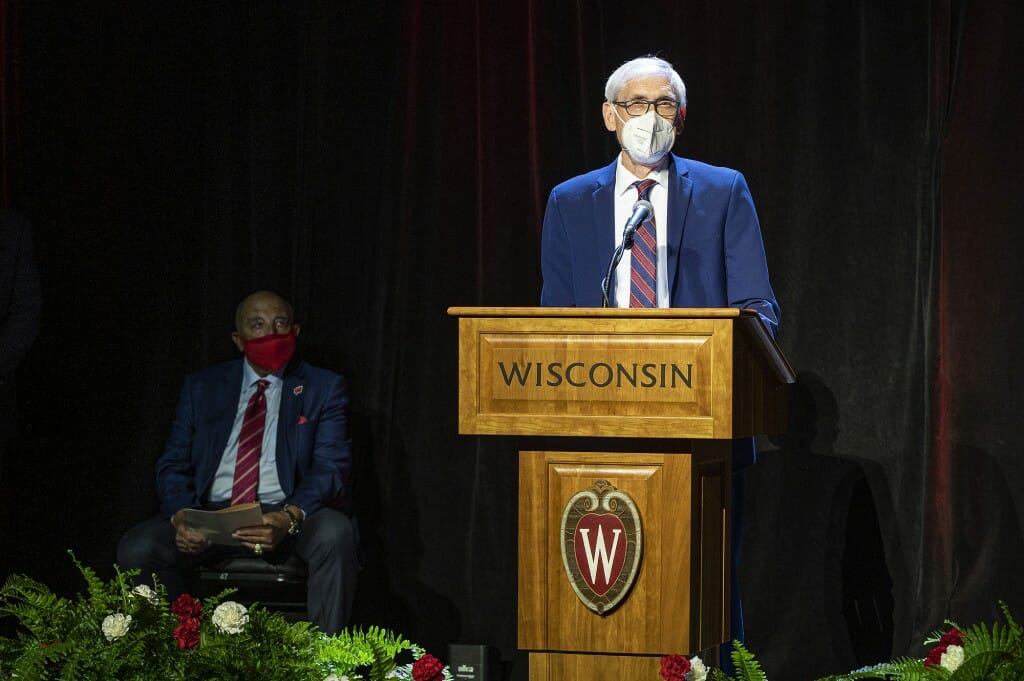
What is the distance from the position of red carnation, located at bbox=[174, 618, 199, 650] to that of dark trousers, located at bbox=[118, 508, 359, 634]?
1420mm

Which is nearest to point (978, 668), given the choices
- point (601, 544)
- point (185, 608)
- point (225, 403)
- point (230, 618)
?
point (601, 544)

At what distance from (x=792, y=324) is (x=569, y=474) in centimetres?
226

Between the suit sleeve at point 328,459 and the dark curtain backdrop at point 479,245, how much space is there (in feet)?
1.63

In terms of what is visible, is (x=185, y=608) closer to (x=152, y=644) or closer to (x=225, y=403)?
(x=152, y=644)

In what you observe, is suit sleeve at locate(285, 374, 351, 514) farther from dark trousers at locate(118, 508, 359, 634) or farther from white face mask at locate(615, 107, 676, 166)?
white face mask at locate(615, 107, 676, 166)

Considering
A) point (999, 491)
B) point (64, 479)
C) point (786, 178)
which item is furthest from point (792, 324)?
point (64, 479)

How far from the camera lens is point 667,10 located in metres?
4.98

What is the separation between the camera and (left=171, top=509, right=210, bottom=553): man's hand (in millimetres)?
4477

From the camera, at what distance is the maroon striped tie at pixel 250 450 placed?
4.73m

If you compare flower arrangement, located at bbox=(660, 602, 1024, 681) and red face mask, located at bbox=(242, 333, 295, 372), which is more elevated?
red face mask, located at bbox=(242, 333, 295, 372)

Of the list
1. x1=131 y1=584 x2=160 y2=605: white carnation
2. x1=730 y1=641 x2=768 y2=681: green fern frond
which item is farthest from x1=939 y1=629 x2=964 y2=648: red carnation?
x1=131 y1=584 x2=160 y2=605: white carnation

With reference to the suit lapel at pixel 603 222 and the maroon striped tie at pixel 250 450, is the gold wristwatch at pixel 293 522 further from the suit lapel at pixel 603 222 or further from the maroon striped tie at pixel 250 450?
the suit lapel at pixel 603 222

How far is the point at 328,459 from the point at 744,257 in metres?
1.92

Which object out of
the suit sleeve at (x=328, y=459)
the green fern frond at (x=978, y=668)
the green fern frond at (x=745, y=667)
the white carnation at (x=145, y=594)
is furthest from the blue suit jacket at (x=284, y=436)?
the green fern frond at (x=978, y=668)
